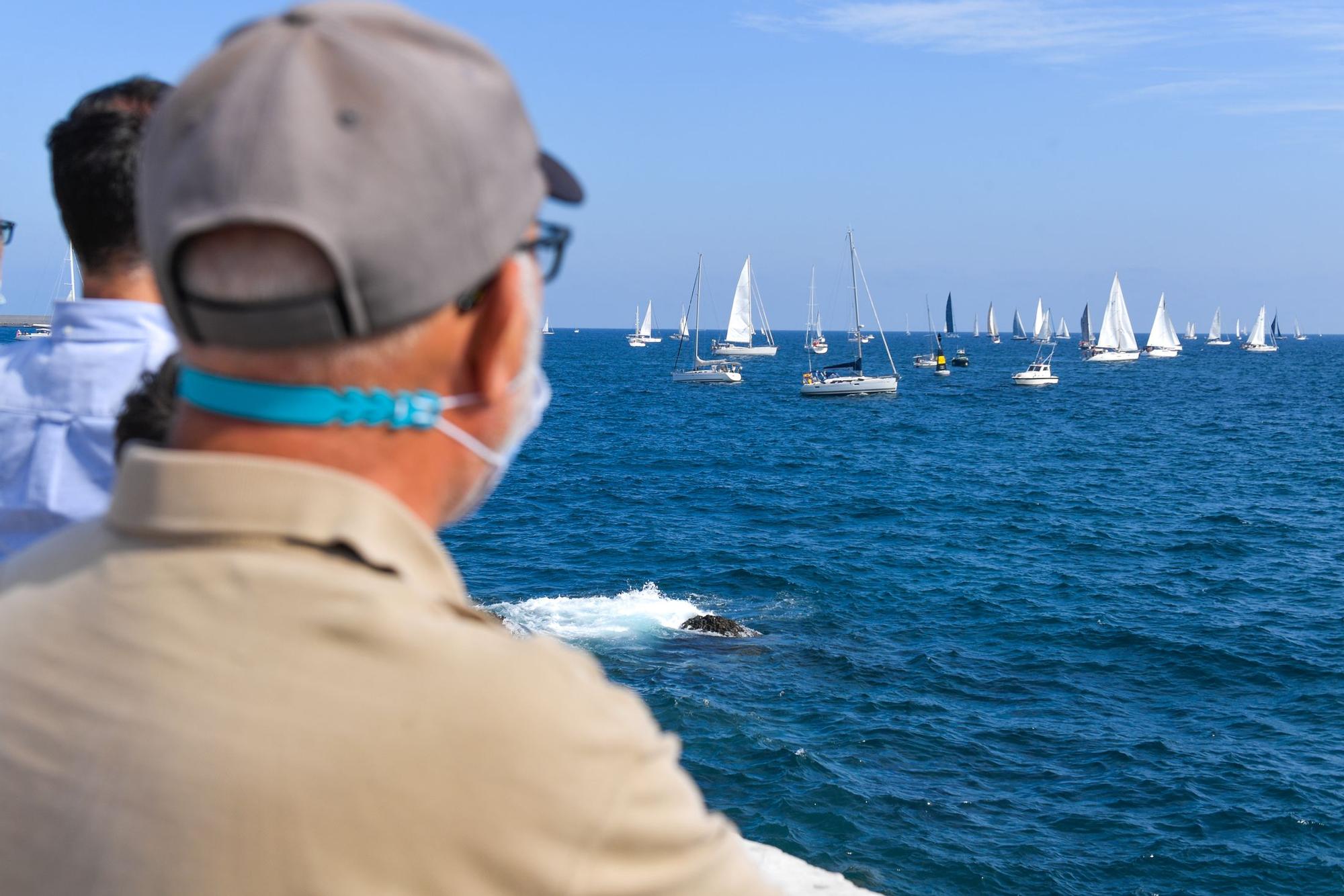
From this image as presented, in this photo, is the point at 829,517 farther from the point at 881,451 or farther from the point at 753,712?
the point at 753,712

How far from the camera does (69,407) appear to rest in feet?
7.73

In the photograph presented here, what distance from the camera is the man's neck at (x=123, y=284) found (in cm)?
233

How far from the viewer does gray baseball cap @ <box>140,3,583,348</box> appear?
922 millimetres

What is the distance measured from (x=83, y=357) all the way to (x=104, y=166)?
0.42 meters

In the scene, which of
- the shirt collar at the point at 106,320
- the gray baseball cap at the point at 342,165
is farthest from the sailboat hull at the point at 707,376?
the gray baseball cap at the point at 342,165

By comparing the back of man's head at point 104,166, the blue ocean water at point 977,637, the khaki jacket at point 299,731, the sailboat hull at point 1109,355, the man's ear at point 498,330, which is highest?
the sailboat hull at point 1109,355

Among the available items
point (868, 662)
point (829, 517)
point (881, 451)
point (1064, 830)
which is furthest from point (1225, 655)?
point (881, 451)

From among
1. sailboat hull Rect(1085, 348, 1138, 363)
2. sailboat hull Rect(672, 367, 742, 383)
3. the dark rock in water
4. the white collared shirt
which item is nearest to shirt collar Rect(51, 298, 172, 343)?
the white collared shirt

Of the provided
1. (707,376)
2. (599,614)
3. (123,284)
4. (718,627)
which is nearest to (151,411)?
(123,284)

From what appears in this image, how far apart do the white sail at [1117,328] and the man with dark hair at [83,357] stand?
118 m

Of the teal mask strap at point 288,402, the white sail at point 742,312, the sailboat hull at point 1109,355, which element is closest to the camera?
the teal mask strap at point 288,402

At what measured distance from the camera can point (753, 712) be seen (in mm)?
16578

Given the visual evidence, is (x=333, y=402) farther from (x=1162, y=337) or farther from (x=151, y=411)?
(x=1162, y=337)

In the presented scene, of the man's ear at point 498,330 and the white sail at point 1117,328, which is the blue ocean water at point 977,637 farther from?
the white sail at point 1117,328
